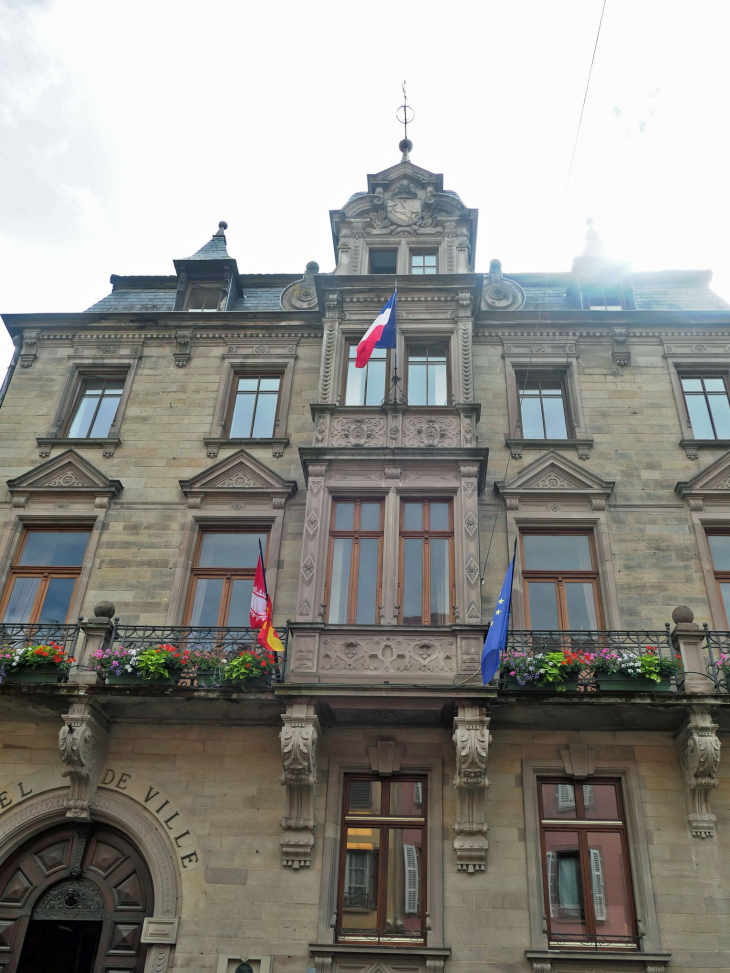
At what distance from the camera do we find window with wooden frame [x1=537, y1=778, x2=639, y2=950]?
41.9ft

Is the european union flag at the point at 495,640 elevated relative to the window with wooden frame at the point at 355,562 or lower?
lower

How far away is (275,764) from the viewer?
14.2 meters

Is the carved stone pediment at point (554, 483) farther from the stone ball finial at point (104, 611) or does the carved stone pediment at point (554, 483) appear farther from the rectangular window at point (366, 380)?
the stone ball finial at point (104, 611)

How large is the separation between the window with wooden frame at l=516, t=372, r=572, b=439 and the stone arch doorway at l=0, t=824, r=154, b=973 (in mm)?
11506

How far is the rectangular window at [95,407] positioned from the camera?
62.6 feet

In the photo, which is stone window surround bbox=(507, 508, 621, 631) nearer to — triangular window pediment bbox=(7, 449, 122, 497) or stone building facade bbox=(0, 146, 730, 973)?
stone building facade bbox=(0, 146, 730, 973)

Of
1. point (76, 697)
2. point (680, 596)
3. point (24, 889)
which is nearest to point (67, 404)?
point (76, 697)

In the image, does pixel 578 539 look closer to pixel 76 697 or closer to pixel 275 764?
pixel 275 764

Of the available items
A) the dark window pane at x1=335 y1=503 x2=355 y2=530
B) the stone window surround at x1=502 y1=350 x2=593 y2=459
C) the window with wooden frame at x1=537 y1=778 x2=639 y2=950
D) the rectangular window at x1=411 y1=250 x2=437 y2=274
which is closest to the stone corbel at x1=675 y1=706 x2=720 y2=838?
the window with wooden frame at x1=537 y1=778 x2=639 y2=950

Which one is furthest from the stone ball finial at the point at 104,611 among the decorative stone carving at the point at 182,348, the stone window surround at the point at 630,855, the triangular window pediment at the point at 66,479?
the stone window surround at the point at 630,855

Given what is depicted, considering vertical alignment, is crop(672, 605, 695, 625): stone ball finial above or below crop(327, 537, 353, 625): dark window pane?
below

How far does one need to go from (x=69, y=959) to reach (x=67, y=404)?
11.5m

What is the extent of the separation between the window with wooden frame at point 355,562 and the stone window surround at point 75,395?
5.72 meters

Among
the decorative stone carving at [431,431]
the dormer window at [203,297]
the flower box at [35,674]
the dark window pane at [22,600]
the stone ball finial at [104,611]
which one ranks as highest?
the dormer window at [203,297]
